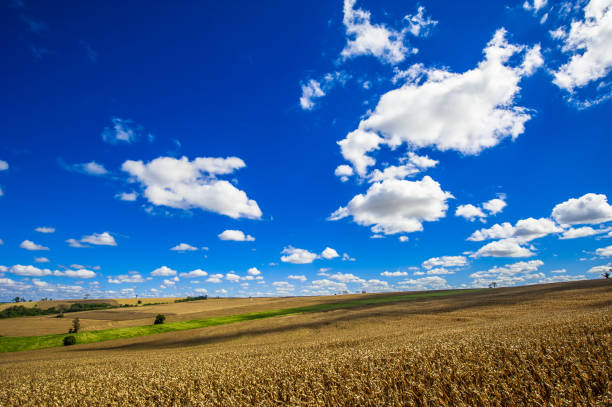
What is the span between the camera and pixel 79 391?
8.70m

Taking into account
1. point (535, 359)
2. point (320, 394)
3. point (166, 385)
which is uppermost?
point (535, 359)

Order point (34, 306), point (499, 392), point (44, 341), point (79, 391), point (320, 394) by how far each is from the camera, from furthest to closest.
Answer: point (34, 306), point (44, 341), point (79, 391), point (320, 394), point (499, 392)

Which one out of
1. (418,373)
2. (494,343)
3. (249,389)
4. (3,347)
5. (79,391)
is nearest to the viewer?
(418,373)

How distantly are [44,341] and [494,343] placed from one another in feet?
209

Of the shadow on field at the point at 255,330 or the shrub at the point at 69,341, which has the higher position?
the shadow on field at the point at 255,330

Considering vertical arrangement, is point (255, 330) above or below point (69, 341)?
above

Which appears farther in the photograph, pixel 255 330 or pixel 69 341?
pixel 69 341

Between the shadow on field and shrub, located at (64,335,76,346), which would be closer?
the shadow on field

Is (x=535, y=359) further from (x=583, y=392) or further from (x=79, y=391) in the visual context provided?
(x=79, y=391)

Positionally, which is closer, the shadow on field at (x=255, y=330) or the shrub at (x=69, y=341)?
the shadow on field at (x=255, y=330)

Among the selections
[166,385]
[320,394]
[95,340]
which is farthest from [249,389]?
[95,340]

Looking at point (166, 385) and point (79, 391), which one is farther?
point (79, 391)

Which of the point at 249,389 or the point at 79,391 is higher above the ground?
the point at 249,389

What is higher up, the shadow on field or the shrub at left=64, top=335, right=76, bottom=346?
the shadow on field
